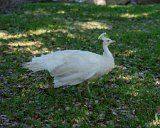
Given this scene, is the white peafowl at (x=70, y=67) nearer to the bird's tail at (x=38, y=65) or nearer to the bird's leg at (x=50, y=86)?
the bird's tail at (x=38, y=65)

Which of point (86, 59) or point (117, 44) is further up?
point (86, 59)

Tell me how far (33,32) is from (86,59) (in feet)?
27.0

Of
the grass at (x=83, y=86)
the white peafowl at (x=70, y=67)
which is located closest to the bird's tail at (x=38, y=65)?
the white peafowl at (x=70, y=67)

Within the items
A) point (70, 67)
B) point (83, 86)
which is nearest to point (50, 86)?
point (83, 86)

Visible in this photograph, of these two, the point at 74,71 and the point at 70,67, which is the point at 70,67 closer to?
the point at 70,67

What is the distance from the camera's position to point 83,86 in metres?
10.0

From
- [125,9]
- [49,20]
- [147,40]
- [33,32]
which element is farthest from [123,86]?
[125,9]

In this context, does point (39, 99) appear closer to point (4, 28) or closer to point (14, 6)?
point (4, 28)

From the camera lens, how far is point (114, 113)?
8.46 meters

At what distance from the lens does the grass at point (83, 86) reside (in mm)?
8148

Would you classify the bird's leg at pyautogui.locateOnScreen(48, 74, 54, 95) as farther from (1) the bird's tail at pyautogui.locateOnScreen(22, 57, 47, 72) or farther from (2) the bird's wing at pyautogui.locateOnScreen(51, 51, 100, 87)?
(1) the bird's tail at pyautogui.locateOnScreen(22, 57, 47, 72)

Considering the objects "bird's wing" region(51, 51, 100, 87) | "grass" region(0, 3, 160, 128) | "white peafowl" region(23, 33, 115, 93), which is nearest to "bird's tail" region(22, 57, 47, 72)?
"white peafowl" region(23, 33, 115, 93)

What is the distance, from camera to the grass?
26.7 feet

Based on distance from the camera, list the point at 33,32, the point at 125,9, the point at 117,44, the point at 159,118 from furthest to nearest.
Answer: the point at 125,9 < the point at 33,32 < the point at 117,44 < the point at 159,118
